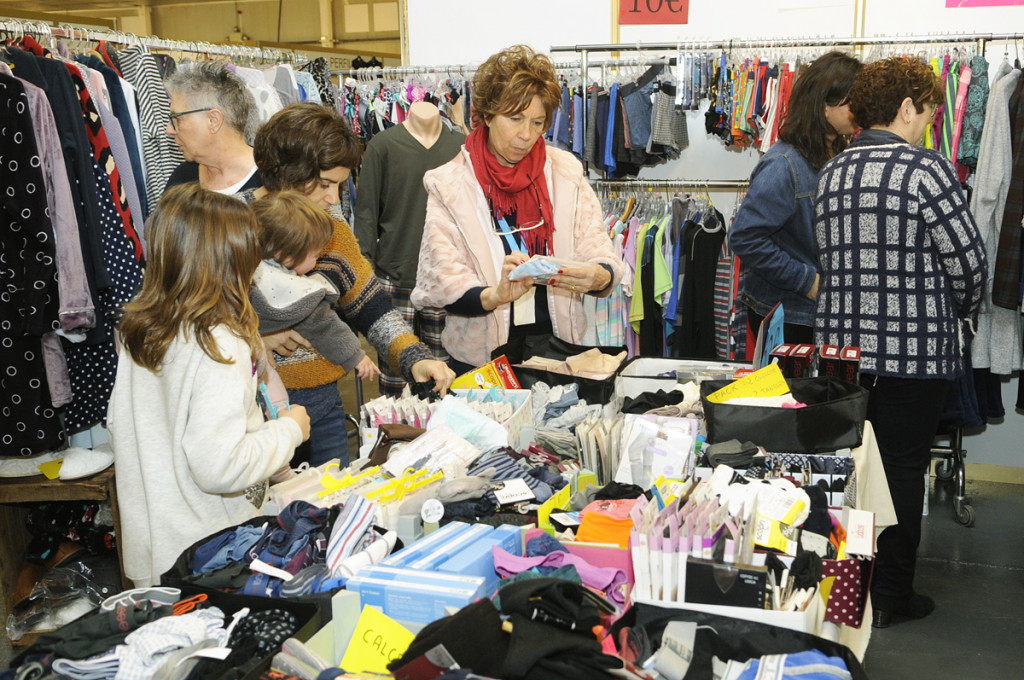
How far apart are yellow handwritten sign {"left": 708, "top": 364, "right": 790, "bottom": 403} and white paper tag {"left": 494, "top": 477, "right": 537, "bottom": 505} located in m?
0.69

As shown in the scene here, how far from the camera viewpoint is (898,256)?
2934 mm

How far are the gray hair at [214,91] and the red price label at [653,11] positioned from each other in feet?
9.63

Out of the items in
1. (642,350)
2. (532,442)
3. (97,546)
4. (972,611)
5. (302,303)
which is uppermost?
(302,303)

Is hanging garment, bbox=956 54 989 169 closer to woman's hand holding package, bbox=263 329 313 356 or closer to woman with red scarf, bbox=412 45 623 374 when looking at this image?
woman with red scarf, bbox=412 45 623 374

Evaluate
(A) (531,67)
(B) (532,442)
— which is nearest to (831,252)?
(A) (531,67)

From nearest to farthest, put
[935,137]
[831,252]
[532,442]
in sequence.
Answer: [532,442]
[831,252]
[935,137]

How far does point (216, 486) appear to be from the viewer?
5.88 ft

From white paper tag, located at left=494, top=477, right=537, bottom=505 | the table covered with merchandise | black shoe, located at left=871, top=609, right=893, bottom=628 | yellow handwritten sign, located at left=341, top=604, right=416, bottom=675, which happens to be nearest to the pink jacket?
the table covered with merchandise

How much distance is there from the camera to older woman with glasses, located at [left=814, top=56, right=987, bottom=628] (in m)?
2.87

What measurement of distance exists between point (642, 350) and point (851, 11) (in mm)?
2223

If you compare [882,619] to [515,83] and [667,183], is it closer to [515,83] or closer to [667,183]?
[515,83]

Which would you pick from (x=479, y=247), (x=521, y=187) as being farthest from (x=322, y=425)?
(x=521, y=187)

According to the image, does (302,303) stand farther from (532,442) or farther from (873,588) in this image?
(873,588)

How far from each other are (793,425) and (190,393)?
1414 millimetres
